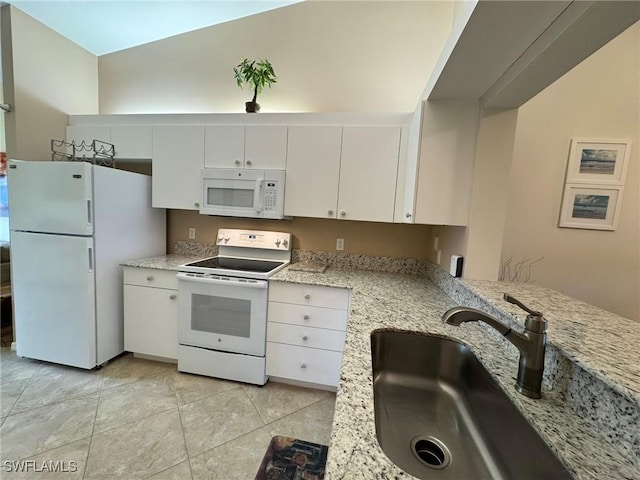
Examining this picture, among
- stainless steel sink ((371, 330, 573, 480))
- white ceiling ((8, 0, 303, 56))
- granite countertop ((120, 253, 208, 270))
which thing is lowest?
stainless steel sink ((371, 330, 573, 480))

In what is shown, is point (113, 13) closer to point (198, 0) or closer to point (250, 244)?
point (198, 0)

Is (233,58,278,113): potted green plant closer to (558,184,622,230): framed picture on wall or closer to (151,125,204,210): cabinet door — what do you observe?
(151,125,204,210): cabinet door

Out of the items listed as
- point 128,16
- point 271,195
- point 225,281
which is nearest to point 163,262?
point 225,281

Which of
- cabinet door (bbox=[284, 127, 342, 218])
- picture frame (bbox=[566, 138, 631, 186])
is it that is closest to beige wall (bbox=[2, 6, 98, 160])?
cabinet door (bbox=[284, 127, 342, 218])

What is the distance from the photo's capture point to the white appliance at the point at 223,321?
6.79ft

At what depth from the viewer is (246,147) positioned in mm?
2320

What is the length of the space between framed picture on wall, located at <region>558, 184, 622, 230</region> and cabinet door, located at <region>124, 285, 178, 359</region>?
3585mm

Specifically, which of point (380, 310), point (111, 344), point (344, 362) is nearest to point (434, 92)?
point (380, 310)

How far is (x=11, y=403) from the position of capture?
71.6 inches

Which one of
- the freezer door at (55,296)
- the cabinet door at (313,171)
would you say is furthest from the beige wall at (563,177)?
the freezer door at (55,296)

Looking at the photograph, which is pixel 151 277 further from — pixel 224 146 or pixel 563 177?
pixel 563 177

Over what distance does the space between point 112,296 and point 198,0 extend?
2.66 meters

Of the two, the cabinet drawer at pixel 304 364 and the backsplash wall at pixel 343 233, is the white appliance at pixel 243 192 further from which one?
the cabinet drawer at pixel 304 364

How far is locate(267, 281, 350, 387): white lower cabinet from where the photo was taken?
1993mm
